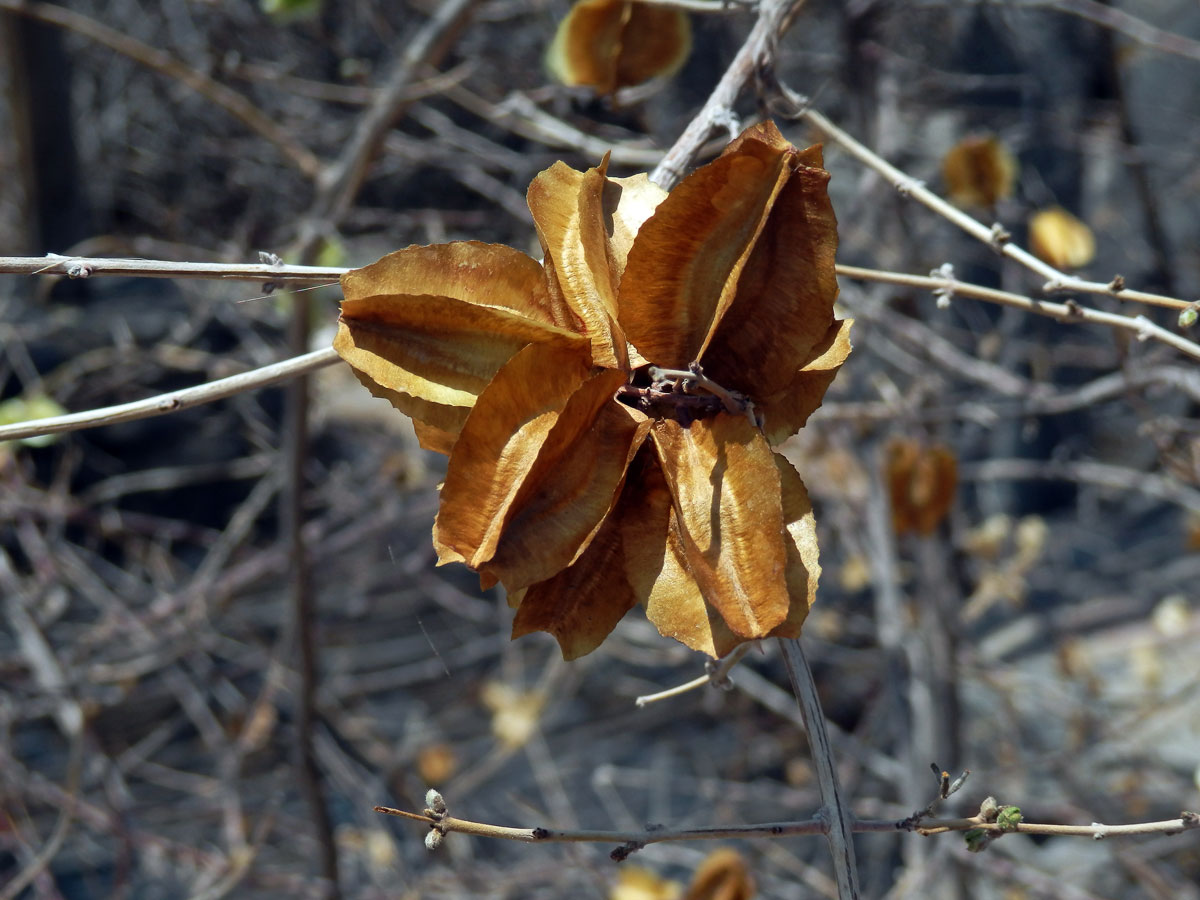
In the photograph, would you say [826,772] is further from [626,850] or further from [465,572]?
[465,572]

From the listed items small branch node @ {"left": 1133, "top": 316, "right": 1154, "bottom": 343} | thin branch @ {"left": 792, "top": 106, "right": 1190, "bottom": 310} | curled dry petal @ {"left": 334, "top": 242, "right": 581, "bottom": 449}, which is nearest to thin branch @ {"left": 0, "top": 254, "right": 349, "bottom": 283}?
curled dry petal @ {"left": 334, "top": 242, "right": 581, "bottom": 449}

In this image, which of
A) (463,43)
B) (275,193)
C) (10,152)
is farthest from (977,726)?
(10,152)

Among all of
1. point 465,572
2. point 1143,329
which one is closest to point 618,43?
point 1143,329

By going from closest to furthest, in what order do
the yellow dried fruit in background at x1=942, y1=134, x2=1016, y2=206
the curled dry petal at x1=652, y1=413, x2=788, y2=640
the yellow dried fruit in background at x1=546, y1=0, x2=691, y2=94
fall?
the curled dry petal at x1=652, y1=413, x2=788, y2=640
the yellow dried fruit in background at x1=546, y1=0, x2=691, y2=94
the yellow dried fruit in background at x1=942, y1=134, x2=1016, y2=206

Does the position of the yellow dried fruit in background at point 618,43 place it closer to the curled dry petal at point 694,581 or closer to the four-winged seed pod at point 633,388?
the four-winged seed pod at point 633,388

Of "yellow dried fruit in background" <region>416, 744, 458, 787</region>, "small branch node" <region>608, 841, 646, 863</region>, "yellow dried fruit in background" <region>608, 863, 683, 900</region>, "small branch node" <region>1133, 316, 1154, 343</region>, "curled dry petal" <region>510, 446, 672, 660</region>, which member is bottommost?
"yellow dried fruit in background" <region>416, 744, 458, 787</region>

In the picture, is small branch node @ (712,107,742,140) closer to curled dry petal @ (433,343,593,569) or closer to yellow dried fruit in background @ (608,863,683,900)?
curled dry petal @ (433,343,593,569)

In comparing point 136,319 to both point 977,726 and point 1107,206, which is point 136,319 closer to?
point 977,726
